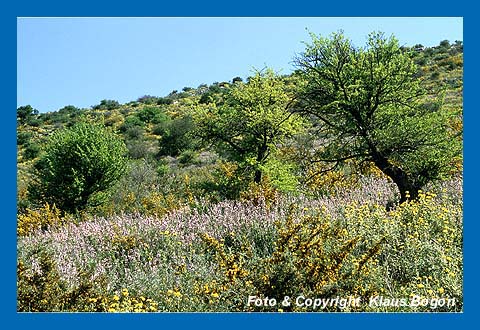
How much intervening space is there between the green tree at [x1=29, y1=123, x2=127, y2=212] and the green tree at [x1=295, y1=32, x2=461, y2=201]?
793 centimetres

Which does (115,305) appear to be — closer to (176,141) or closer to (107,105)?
(176,141)

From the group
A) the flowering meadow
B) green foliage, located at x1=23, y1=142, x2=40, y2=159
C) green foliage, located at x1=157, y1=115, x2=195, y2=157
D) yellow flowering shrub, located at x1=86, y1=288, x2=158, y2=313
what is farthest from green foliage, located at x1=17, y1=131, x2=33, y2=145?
yellow flowering shrub, located at x1=86, y1=288, x2=158, y2=313

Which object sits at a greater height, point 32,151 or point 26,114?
point 26,114

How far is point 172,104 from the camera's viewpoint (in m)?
53.4

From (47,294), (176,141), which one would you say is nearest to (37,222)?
(47,294)

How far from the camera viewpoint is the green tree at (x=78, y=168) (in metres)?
14.7

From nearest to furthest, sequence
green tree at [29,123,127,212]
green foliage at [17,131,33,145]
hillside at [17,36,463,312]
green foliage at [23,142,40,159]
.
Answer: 1. hillside at [17,36,463,312]
2. green tree at [29,123,127,212]
3. green foliage at [23,142,40,159]
4. green foliage at [17,131,33,145]

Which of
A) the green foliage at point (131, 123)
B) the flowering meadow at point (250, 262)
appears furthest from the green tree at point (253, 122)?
the green foliage at point (131, 123)

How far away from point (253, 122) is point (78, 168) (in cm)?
647

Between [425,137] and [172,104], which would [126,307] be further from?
[172,104]

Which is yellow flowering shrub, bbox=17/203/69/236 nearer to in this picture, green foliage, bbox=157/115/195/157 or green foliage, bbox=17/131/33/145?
green foliage, bbox=157/115/195/157

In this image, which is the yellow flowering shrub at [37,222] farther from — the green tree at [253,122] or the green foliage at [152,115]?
the green foliage at [152,115]

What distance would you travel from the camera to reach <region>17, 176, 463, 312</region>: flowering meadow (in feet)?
16.1

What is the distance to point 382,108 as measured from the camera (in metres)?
9.30
